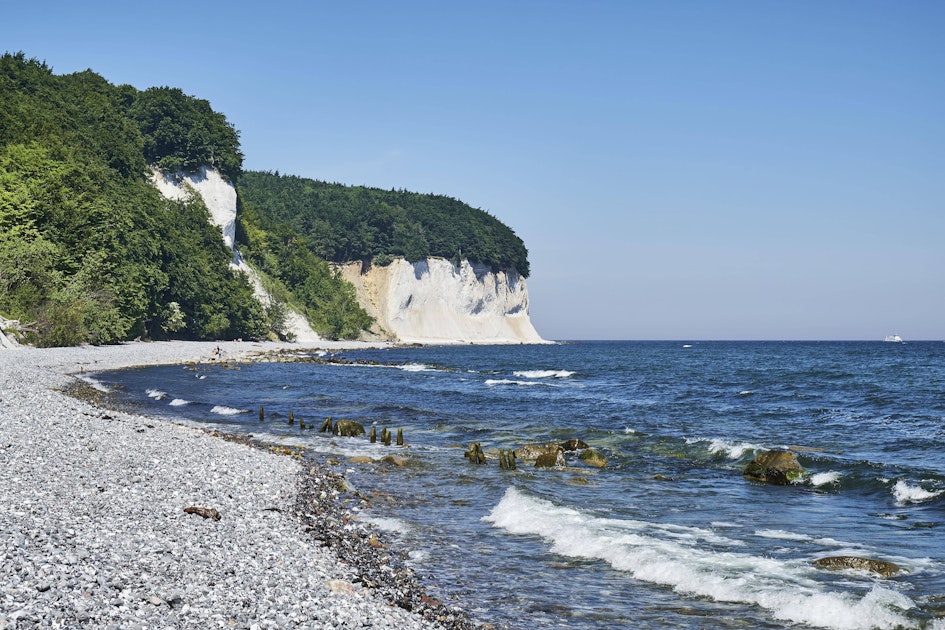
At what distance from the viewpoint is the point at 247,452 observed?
65.2ft

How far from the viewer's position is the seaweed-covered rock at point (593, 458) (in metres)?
22.1

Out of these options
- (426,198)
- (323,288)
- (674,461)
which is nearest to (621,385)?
(674,461)

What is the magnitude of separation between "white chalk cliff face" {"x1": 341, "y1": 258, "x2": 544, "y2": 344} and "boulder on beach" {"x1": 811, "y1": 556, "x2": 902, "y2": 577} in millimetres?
146368

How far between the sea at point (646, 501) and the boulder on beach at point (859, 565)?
0.26 metres

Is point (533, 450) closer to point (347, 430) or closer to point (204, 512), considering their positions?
point (347, 430)

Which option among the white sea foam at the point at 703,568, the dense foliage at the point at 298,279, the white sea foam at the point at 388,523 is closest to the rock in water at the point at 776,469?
the white sea foam at the point at 703,568

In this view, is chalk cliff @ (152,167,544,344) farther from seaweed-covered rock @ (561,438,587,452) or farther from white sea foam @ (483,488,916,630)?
white sea foam @ (483,488,916,630)

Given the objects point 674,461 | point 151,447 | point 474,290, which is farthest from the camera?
point 474,290

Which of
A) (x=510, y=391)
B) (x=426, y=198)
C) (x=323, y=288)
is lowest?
(x=510, y=391)

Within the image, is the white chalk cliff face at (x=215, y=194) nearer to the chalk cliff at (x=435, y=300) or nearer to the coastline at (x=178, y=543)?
the chalk cliff at (x=435, y=300)

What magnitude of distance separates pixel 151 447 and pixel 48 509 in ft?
26.0

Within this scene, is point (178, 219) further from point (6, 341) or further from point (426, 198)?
point (426, 198)

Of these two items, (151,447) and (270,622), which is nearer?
(270,622)

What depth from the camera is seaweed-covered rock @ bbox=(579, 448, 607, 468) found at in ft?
72.5
